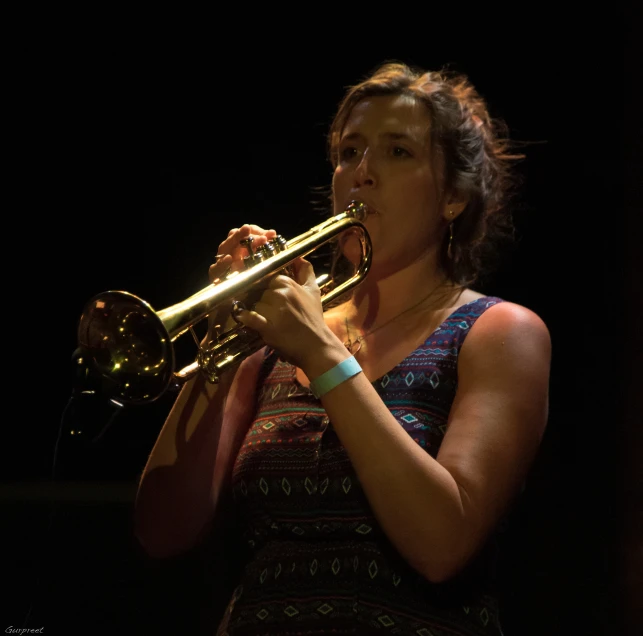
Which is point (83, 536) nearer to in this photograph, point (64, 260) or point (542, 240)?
point (64, 260)

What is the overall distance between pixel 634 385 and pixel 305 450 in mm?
1202

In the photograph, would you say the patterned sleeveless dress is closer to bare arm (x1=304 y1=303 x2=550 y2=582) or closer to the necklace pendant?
bare arm (x1=304 y1=303 x2=550 y2=582)

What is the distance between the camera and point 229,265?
5.73 feet

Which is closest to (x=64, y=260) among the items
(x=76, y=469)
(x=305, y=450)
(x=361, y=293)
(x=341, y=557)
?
(x=76, y=469)

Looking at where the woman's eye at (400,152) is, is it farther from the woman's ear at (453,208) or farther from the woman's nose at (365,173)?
the woman's ear at (453,208)

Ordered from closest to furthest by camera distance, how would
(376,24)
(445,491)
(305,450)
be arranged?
1. (445,491)
2. (305,450)
3. (376,24)

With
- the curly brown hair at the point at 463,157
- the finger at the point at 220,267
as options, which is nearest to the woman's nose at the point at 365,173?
the curly brown hair at the point at 463,157

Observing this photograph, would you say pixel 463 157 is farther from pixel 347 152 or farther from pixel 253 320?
pixel 253 320

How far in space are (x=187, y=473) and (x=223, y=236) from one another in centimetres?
133

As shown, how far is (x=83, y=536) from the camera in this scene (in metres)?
2.26

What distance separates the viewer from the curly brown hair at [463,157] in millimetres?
1933

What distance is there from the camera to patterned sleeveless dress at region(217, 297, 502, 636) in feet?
4.83

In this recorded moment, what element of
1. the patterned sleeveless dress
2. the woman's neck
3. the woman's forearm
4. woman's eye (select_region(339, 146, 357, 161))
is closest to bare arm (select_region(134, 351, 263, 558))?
the woman's forearm

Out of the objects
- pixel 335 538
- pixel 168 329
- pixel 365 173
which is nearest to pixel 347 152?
pixel 365 173
